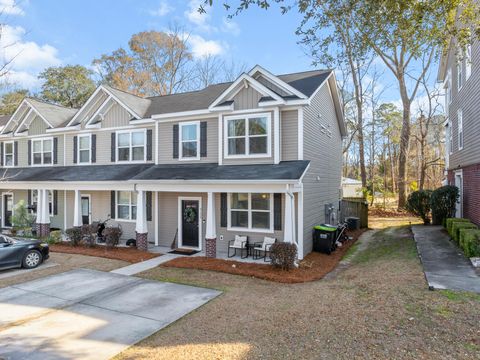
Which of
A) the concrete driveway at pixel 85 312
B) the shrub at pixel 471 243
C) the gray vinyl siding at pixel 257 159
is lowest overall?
the concrete driveway at pixel 85 312

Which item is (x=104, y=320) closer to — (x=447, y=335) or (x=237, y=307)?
(x=237, y=307)

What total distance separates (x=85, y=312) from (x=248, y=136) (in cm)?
819

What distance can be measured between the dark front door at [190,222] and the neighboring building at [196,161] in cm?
4

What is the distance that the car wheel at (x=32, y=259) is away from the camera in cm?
1086

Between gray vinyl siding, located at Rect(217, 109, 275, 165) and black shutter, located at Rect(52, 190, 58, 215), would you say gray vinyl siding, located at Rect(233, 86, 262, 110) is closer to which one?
gray vinyl siding, located at Rect(217, 109, 275, 165)

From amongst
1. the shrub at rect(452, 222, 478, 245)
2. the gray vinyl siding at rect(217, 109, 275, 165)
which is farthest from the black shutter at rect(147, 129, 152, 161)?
the shrub at rect(452, 222, 478, 245)

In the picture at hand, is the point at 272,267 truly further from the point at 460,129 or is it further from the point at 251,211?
the point at 460,129

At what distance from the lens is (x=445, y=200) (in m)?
15.5

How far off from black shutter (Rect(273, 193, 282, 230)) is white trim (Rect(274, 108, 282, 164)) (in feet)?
4.50

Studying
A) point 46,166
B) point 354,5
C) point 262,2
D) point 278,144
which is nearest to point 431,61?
point 278,144

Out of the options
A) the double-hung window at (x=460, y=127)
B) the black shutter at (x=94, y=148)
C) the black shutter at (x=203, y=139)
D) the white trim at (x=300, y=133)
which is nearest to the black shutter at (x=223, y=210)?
the black shutter at (x=203, y=139)

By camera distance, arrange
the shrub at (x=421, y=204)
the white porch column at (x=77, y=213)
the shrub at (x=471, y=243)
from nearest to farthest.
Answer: the shrub at (x=471, y=243) < the white porch column at (x=77, y=213) < the shrub at (x=421, y=204)

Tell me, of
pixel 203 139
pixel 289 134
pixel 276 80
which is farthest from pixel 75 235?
pixel 276 80

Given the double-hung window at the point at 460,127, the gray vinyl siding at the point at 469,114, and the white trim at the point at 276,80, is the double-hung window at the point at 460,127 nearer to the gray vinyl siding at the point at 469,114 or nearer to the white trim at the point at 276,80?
the gray vinyl siding at the point at 469,114
